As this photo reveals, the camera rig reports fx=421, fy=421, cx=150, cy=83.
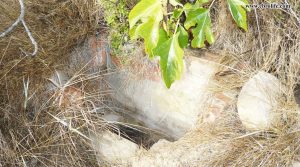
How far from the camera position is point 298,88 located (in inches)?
91.1

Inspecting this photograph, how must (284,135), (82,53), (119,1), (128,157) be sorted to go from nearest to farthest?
(284,135)
(128,157)
(119,1)
(82,53)

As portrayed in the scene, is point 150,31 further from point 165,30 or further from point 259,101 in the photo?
point 259,101

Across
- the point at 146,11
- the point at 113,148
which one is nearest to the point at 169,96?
the point at 113,148

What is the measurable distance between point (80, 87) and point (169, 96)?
562 mm

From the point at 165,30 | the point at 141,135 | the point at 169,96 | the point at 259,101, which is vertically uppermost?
the point at 165,30

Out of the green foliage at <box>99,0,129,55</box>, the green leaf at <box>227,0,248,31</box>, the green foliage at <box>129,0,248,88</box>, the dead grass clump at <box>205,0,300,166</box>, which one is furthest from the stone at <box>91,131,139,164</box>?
the green leaf at <box>227,0,248,31</box>

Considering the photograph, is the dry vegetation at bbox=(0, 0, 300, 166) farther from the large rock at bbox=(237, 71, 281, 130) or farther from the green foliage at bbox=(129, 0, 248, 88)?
the green foliage at bbox=(129, 0, 248, 88)

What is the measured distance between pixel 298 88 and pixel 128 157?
1035mm

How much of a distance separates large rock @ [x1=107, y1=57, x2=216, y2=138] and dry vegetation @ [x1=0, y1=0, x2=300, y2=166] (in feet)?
0.39

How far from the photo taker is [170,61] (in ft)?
6.01

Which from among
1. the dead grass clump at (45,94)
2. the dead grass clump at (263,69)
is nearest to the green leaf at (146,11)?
the dead grass clump at (263,69)

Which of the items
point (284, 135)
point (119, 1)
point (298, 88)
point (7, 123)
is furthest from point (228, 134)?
point (7, 123)

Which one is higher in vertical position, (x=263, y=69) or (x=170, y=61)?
(x=170, y=61)

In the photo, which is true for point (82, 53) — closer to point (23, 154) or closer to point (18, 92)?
point (18, 92)
